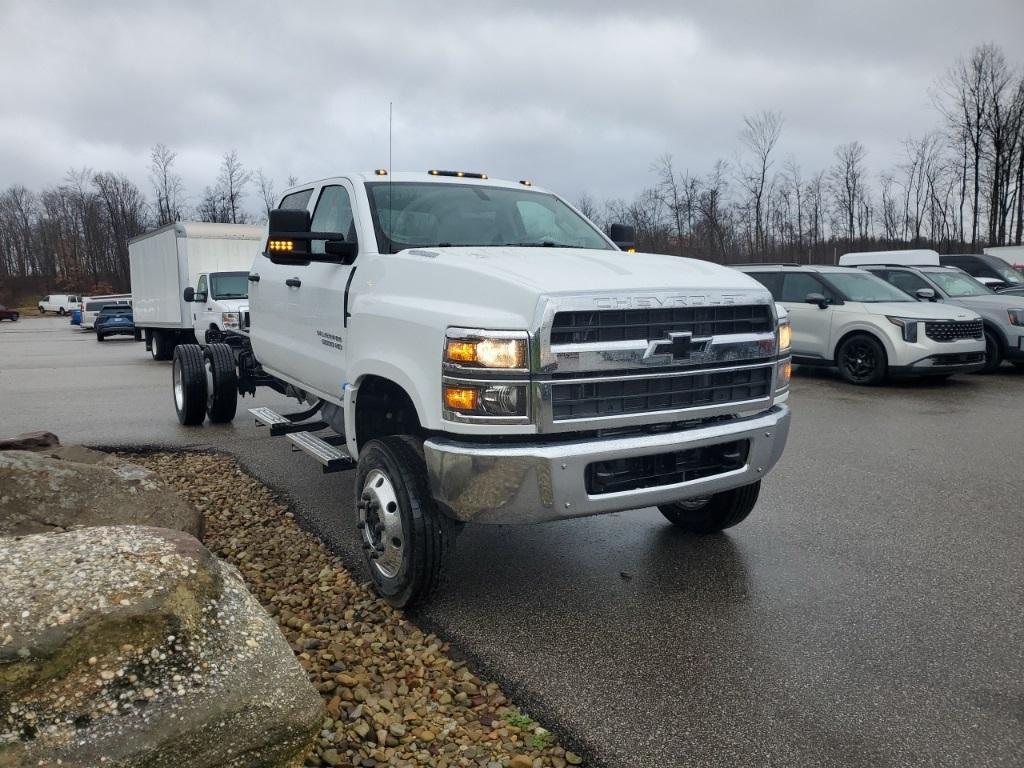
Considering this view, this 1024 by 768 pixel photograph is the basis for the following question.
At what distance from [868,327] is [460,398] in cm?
1002

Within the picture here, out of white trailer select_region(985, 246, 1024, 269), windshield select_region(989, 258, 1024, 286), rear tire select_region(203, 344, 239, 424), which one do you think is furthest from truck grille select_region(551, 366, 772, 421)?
white trailer select_region(985, 246, 1024, 269)

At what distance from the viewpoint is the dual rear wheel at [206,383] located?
846cm

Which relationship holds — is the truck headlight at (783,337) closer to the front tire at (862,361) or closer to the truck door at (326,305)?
the truck door at (326,305)

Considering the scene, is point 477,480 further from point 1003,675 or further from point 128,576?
point 1003,675

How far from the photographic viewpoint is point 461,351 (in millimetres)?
3396

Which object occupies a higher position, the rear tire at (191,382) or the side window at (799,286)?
the side window at (799,286)

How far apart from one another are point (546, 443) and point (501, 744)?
3.87 feet

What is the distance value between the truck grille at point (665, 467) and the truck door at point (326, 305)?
1816mm

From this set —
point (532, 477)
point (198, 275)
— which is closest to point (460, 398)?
point (532, 477)

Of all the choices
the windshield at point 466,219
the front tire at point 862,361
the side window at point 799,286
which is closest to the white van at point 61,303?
the side window at point 799,286

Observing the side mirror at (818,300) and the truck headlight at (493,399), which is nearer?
the truck headlight at (493,399)

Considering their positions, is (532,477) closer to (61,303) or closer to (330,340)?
(330,340)

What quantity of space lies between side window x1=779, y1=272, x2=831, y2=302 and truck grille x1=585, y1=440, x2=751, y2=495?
383 inches

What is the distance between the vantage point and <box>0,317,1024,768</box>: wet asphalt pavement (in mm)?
2959
